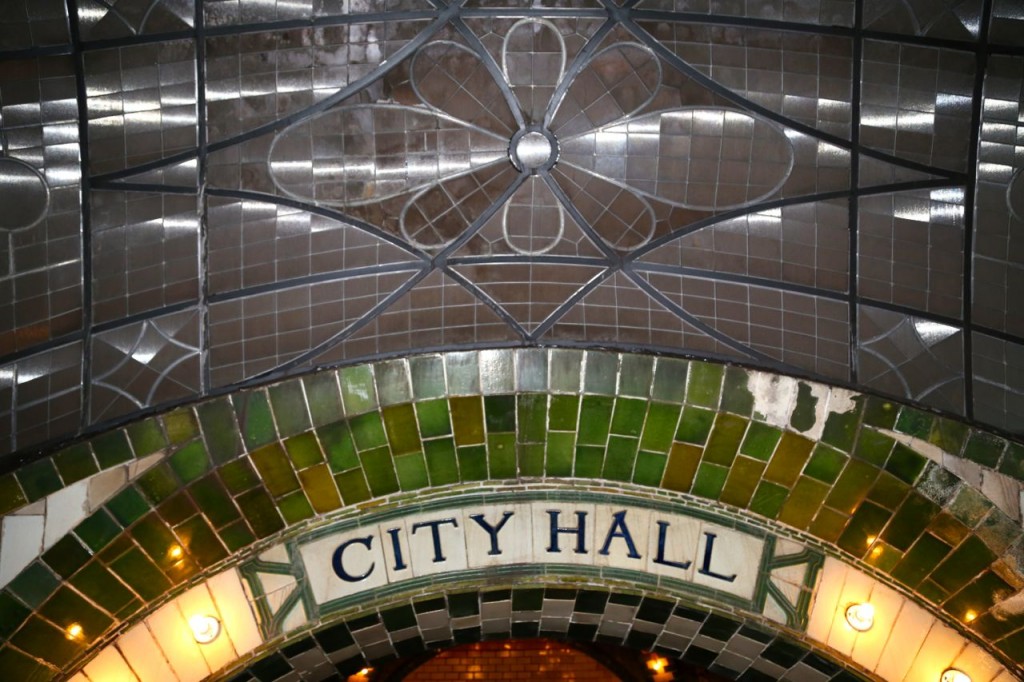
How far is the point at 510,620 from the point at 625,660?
174 inches

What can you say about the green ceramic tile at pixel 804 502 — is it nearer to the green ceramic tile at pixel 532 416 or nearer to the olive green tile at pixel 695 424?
the olive green tile at pixel 695 424

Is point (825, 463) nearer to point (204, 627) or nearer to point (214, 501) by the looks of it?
point (214, 501)

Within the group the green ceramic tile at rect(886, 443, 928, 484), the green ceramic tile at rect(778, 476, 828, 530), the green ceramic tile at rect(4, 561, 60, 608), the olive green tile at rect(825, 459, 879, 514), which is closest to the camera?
the green ceramic tile at rect(4, 561, 60, 608)

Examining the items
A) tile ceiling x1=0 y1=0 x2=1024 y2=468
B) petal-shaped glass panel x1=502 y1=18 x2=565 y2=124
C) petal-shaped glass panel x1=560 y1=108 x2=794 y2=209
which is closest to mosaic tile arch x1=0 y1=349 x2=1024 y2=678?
tile ceiling x1=0 y1=0 x2=1024 y2=468

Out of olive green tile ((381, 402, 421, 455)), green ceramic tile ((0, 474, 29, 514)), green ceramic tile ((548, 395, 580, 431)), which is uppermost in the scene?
green ceramic tile ((548, 395, 580, 431))

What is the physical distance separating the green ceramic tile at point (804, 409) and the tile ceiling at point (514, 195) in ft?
0.63

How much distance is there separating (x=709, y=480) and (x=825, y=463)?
914 millimetres

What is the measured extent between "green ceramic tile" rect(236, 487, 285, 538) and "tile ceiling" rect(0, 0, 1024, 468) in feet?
2.88

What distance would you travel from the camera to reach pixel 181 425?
330 inches

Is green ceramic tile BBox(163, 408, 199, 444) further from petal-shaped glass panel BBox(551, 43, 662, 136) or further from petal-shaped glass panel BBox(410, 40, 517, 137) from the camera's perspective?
petal-shaped glass panel BBox(551, 43, 662, 136)

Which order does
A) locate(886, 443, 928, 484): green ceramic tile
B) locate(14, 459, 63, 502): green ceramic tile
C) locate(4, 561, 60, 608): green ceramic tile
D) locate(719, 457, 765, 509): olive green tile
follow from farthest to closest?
locate(719, 457, 765, 509): olive green tile < locate(886, 443, 928, 484): green ceramic tile < locate(14, 459, 63, 502): green ceramic tile < locate(4, 561, 60, 608): green ceramic tile

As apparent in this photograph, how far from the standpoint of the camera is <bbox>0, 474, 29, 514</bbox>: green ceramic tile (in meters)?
7.78

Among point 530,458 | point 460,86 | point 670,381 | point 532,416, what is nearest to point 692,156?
point 670,381

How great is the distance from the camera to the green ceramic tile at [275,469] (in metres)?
8.53
